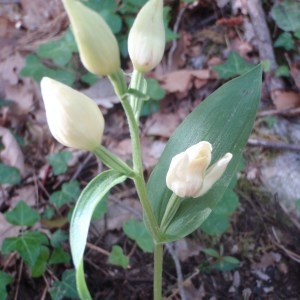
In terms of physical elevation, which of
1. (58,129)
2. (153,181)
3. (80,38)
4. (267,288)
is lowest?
(267,288)

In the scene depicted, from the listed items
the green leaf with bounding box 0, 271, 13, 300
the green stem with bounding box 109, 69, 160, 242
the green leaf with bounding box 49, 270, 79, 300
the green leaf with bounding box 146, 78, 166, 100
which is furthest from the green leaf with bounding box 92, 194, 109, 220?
the green leaf with bounding box 146, 78, 166, 100

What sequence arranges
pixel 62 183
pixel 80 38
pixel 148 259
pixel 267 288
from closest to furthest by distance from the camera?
pixel 80 38, pixel 267 288, pixel 148 259, pixel 62 183

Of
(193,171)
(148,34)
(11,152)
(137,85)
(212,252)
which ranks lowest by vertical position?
(212,252)

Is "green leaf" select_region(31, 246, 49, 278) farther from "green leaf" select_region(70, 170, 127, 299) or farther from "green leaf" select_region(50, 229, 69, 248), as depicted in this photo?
"green leaf" select_region(70, 170, 127, 299)

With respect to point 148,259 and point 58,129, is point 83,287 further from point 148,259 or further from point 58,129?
point 148,259

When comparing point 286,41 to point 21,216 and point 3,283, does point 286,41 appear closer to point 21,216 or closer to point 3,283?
point 21,216

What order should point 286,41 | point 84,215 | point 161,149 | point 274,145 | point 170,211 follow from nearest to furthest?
point 84,215 → point 170,211 → point 274,145 → point 161,149 → point 286,41

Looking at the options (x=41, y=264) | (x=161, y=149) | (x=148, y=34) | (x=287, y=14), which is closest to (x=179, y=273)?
(x=41, y=264)

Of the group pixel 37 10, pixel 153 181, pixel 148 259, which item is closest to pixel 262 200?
pixel 148 259
